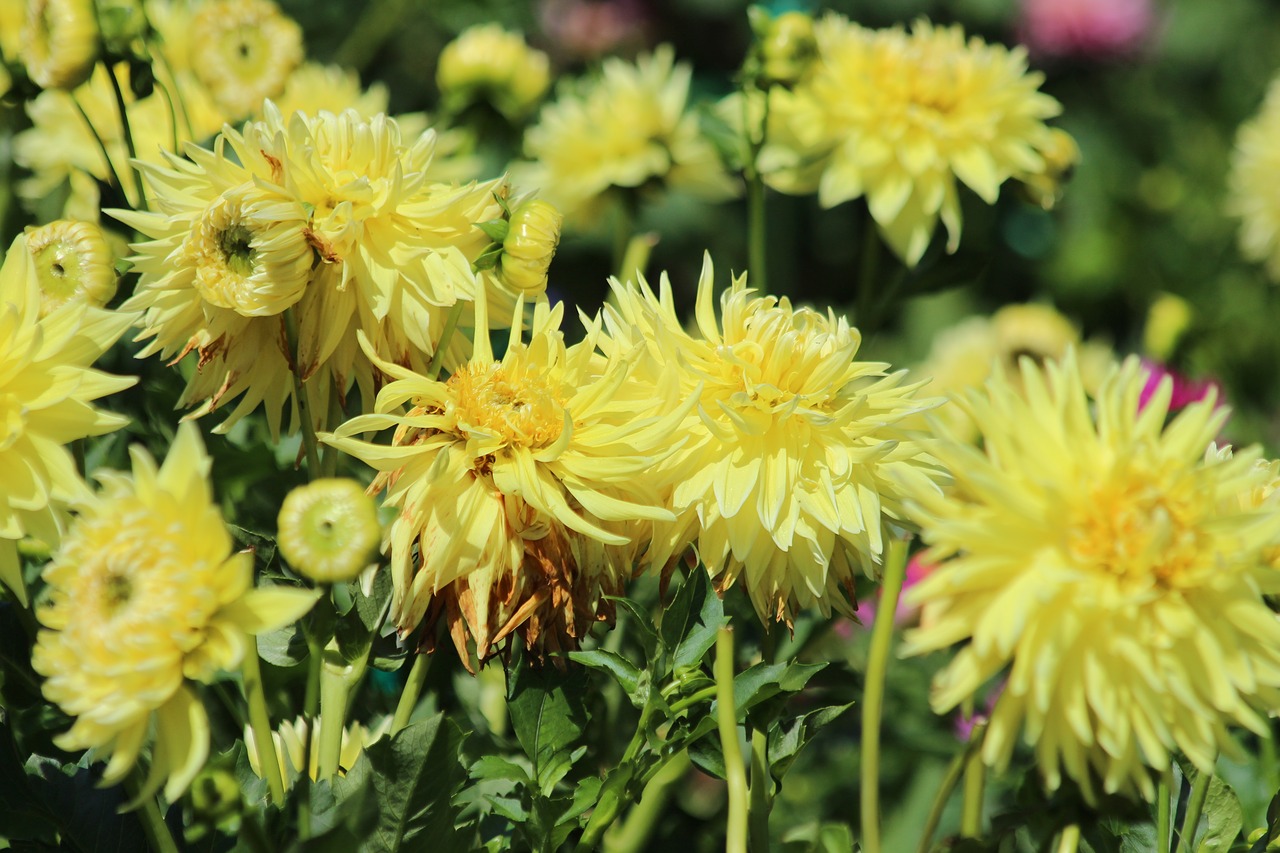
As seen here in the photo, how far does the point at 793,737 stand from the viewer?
0.50m

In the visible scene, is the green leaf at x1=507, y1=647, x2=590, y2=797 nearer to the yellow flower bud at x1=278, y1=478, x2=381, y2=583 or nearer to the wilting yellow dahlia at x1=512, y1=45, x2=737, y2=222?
the yellow flower bud at x1=278, y1=478, x2=381, y2=583

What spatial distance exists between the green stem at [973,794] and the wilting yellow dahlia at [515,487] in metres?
0.14

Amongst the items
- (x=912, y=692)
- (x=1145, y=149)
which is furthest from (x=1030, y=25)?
(x=912, y=692)

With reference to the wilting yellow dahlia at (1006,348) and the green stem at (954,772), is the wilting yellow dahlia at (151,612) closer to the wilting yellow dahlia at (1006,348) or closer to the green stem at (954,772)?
the green stem at (954,772)

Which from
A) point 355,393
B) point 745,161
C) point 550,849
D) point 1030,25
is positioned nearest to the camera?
point 550,849

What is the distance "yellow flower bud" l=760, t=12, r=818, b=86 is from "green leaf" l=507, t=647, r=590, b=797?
1.51 ft

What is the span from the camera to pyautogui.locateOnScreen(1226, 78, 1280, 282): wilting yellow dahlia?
4.72ft

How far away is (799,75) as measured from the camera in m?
0.80

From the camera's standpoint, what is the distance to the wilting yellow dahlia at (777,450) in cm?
50

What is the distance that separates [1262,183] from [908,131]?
812 millimetres

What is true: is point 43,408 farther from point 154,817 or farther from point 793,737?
point 793,737

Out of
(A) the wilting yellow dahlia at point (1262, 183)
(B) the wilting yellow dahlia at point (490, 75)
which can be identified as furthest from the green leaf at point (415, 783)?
(A) the wilting yellow dahlia at point (1262, 183)

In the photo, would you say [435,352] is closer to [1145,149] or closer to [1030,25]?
[1030,25]

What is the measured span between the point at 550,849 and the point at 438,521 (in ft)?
0.48
